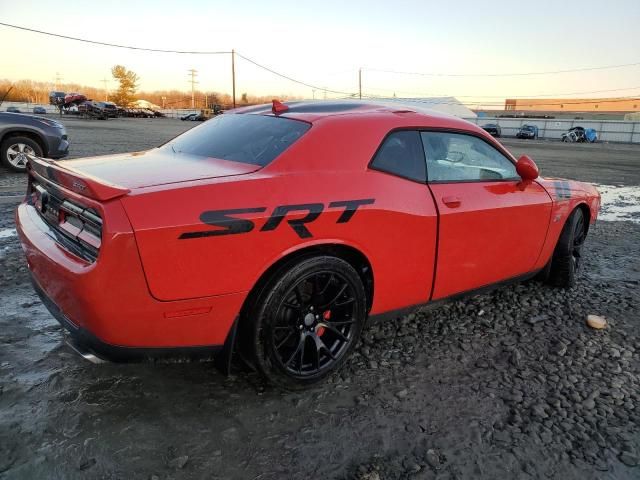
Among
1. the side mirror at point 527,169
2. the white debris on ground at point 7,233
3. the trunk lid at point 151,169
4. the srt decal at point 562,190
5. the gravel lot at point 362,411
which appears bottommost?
the gravel lot at point 362,411

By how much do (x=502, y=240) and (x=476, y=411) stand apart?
1341 mm

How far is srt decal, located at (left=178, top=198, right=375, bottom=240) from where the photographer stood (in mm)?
2182

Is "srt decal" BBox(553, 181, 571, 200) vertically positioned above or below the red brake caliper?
above

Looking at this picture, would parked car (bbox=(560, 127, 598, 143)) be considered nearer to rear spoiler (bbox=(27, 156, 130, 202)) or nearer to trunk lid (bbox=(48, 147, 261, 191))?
trunk lid (bbox=(48, 147, 261, 191))

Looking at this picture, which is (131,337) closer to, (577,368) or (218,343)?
(218,343)

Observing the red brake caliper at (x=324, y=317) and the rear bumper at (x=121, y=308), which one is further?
the red brake caliper at (x=324, y=317)

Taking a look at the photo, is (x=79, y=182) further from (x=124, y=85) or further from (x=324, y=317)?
(x=124, y=85)

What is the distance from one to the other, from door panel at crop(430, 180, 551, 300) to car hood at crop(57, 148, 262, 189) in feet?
4.19

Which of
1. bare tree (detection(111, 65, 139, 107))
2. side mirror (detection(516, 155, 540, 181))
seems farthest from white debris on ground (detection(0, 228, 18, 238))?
bare tree (detection(111, 65, 139, 107))

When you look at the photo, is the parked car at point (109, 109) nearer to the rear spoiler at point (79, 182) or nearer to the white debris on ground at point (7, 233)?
the white debris on ground at point (7, 233)

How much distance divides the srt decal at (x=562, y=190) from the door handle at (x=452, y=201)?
4.22 feet

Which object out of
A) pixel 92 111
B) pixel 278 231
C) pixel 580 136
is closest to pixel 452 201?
pixel 278 231

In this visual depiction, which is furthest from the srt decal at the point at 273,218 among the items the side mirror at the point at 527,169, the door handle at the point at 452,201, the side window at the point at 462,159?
the side mirror at the point at 527,169

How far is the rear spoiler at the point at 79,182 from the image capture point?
210 cm
